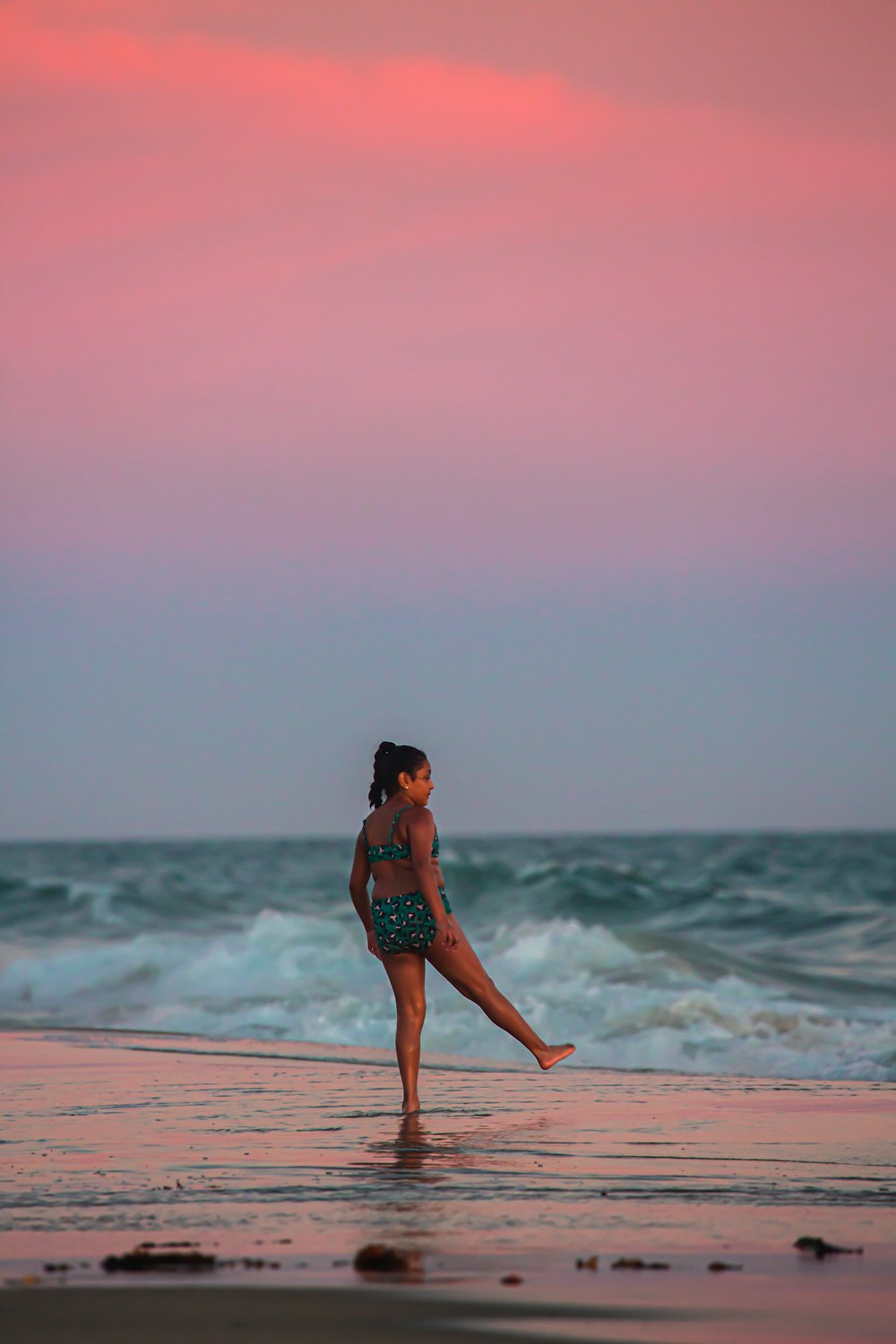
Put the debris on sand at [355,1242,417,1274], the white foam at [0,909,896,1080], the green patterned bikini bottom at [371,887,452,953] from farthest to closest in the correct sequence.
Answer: the white foam at [0,909,896,1080]
the green patterned bikini bottom at [371,887,452,953]
the debris on sand at [355,1242,417,1274]

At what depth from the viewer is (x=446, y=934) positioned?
A: 310 inches

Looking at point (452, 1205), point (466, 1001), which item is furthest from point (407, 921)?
point (466, 1001)

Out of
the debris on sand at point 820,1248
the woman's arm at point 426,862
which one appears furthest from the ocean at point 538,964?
the debris on sand at point 820,1248

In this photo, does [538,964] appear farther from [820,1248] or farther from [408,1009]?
[820,1248]

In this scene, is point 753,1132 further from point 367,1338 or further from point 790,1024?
point 790,1024

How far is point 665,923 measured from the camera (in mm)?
24844

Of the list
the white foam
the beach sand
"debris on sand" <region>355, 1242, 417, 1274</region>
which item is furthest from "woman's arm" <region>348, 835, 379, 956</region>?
the white foam

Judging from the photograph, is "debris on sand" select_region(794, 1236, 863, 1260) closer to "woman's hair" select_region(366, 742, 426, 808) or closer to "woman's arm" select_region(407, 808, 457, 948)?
"woman's arm" select_region(407, 808, 457, 948)

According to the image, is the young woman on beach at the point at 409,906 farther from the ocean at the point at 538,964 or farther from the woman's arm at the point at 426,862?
the ocean at the point at 538,964

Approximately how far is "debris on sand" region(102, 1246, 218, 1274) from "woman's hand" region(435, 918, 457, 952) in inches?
126

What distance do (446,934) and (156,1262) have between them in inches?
131

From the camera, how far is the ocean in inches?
499

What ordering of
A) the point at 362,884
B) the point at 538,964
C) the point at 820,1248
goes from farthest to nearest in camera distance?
1. the point at 538,964
2. the point at 362,884
3. the point at 820,1248

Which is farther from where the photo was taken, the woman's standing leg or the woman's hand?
the woman's standing leg
